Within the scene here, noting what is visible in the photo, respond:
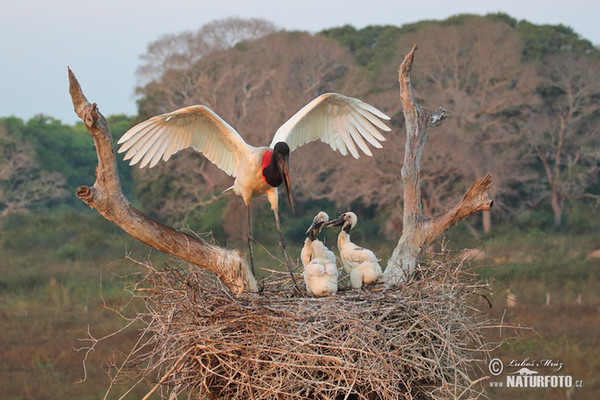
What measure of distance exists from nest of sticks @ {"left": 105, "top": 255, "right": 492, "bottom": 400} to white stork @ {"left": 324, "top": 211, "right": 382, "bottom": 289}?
1.37 feet

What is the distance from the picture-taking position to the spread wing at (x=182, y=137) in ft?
20.6

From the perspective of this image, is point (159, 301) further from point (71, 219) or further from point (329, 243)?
point (71, 219)

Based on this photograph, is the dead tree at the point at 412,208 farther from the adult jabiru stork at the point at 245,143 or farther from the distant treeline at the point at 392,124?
the distant treeline at the point at 392,124

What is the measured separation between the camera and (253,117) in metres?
30.2

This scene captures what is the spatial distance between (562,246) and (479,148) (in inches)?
225

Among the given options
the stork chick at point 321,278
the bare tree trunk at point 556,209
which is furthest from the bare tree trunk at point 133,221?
the bare tree trunk at point 556,209

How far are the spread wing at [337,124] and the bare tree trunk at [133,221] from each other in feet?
5.01

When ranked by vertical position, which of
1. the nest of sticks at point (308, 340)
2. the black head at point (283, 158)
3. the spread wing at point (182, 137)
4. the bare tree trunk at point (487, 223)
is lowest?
the bare tree trunk at point (487, 223)

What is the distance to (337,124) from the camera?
7.14m

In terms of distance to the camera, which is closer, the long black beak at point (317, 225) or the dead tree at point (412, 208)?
the dead tree at point (412, 208)

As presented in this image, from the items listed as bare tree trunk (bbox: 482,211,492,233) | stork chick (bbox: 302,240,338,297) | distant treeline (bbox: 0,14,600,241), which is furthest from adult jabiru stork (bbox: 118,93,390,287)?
bare tree trunk (bbox: 482,211,492,233)

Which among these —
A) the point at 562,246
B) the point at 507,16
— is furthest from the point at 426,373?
the point at 507,16

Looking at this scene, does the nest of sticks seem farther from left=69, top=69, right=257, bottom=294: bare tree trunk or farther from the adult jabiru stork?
the adult jabiru stork

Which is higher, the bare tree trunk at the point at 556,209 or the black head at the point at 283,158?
the black head at the point at 283,158
